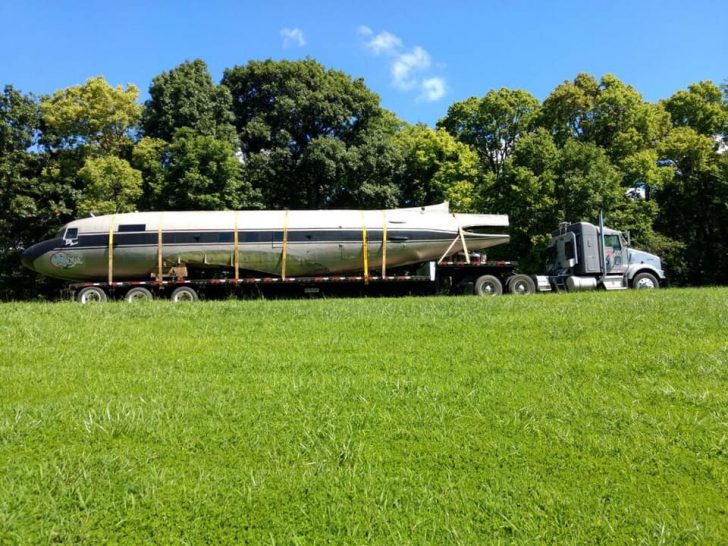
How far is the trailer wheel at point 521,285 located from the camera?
19.1 meters

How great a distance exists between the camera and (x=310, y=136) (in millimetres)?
32188

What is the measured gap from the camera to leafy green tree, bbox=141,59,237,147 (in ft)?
94.8

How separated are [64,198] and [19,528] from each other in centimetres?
2938

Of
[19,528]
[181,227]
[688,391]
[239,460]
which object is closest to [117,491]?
[19,528]

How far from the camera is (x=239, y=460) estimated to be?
13.4 feet

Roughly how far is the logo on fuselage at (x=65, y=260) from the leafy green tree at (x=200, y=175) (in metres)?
8.52

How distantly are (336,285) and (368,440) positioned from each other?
14806 mm

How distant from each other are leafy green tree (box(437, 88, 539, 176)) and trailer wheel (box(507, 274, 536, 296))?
57.8 ft

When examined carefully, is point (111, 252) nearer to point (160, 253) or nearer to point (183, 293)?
point (160, 253)

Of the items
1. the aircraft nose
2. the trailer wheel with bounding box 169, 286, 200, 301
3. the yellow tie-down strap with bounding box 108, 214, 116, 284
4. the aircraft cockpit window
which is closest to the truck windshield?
the trailer wheel with bounding box 169, 286, 200, 301

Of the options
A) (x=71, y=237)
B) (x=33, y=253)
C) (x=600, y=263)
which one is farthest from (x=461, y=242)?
(x=33, y=253)

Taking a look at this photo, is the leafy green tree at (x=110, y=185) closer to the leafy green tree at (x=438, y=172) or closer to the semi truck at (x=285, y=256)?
the semi truck at (x=285, y=256)

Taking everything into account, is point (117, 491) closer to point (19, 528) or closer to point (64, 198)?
point (19, 528)

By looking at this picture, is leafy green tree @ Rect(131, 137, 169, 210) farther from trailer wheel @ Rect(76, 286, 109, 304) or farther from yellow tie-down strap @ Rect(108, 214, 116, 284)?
trailer wheel @ Rect(76, 286, 109, 304)
